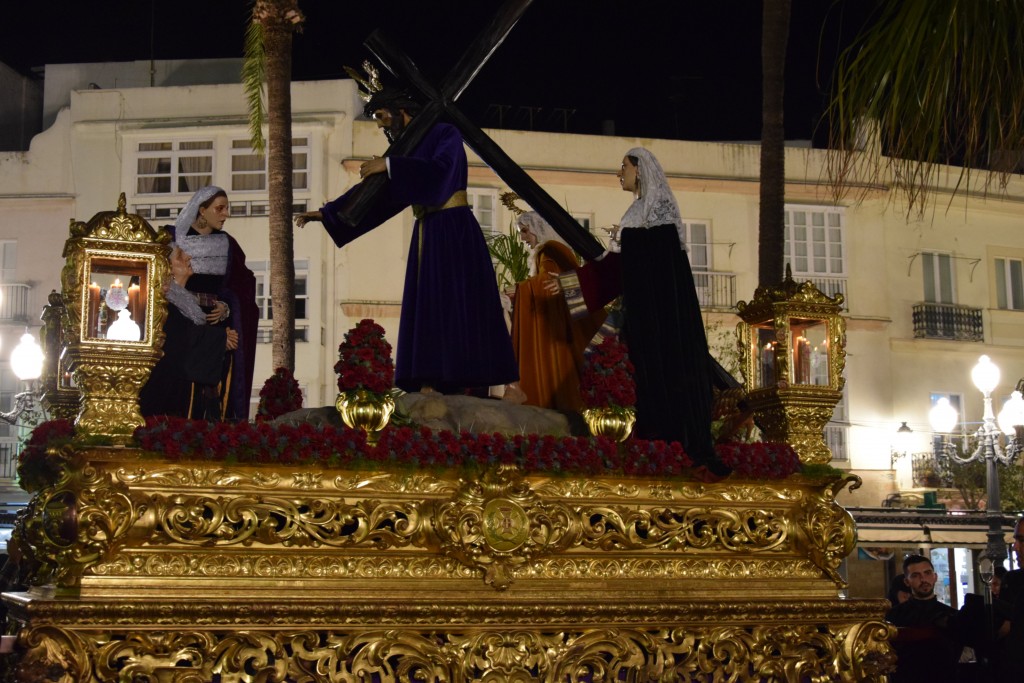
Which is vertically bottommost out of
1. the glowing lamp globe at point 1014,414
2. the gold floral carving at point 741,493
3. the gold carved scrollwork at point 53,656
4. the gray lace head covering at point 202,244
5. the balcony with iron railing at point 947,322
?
the gold carved scrollwork at point 53,656

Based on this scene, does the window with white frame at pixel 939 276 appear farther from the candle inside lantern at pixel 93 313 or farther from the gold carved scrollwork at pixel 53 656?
the gold carved scrollwork at pixel 53 656

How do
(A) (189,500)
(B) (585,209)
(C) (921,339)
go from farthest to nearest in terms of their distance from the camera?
(C) (921,339)
(B) (585,209)
(A) (189,500)

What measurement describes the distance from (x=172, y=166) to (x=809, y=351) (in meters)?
18.9

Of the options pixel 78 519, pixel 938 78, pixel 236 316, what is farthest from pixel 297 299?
pixel 938 78

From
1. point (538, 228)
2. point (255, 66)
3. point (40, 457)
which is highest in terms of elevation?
point (255, 66)

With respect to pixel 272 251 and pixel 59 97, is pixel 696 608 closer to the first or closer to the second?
pixel 272 251

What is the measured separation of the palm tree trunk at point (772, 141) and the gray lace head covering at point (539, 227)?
7.54m

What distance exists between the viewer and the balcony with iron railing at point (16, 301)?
2425cm

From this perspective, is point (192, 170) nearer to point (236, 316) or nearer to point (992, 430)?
point (992, 430)

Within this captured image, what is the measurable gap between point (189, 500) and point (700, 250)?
20876 millimetres

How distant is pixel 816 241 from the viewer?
27.0 m

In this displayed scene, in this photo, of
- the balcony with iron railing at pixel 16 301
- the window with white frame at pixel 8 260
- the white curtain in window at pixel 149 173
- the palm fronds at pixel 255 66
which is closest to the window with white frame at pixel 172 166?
the white curtain in window at pixel 149 173

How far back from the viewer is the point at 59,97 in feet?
86.1

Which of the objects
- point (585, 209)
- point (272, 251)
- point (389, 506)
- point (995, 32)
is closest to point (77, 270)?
point (389, 506)
